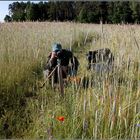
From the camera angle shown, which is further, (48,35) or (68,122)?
(48,35)

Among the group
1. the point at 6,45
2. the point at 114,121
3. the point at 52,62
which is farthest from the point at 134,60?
the point at 6,45

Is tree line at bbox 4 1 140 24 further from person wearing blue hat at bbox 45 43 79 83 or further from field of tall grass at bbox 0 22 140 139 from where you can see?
field of tall grass at bbox 0 22 140 139

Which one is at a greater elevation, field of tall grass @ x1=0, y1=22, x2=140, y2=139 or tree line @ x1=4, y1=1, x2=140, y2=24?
tree line @ x1=4, y1=1, x2=140, y2=24

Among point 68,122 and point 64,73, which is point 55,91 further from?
point 68,122

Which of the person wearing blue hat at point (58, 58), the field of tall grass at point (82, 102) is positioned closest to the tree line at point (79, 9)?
the person wearing blue hat at point (58, 58)

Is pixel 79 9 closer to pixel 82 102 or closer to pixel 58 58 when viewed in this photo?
pixel 58 58

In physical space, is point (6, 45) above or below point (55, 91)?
above

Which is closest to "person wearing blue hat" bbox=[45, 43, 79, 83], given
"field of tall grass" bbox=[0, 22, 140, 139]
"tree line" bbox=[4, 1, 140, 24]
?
"field of tall grass" bbox=[0, 22, 140, 139]

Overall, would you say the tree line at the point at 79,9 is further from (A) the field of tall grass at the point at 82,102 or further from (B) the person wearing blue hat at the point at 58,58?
(A) the field of tall grass at the point at 82,102

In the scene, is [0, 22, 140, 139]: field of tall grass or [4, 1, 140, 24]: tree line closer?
[0, 22, 140, 139]: field of tall grass

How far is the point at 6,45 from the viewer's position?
5.12 m

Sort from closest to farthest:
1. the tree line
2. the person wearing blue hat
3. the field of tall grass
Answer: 1. the field of tall grass
2. the person wearing blue hat
3. the tree line

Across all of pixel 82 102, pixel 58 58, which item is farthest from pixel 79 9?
pixel 82 102

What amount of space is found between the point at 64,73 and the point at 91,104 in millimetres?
1720
